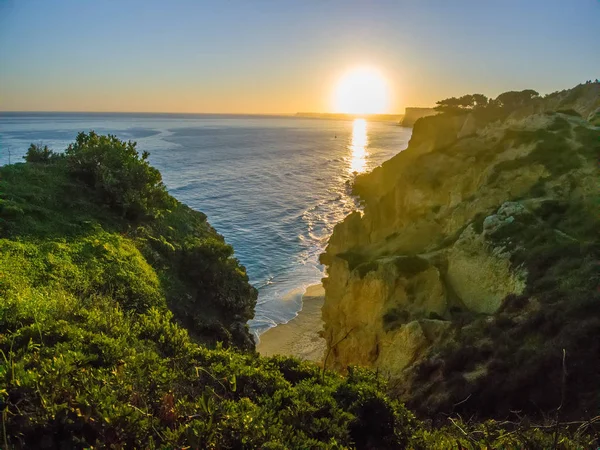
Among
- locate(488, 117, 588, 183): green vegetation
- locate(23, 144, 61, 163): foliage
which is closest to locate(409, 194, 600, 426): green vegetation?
locate(488, 117, 588, 183): green vegetation

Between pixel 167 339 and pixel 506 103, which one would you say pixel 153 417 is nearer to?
pixel 167 339

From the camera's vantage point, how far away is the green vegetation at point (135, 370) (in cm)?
625

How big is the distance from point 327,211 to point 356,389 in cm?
5343

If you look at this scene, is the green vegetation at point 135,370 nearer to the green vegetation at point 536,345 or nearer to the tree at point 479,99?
the green vegetation at point 536,345

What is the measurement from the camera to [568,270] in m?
16.2

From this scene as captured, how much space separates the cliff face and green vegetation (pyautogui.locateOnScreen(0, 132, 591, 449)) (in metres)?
5.07

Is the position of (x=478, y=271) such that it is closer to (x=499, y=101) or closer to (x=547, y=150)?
(x=547, y=150)

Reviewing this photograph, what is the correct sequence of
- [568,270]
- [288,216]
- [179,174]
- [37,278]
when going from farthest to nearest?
[179,174]
[288,216]
[568,270]
[37,278]

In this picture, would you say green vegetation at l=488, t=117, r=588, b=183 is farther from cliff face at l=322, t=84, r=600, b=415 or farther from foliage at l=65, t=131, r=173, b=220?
foliage at l=65, t=131, r=173, b=220

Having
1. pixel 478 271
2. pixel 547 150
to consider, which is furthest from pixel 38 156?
pixel 547 150

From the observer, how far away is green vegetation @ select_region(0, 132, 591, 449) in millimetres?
6254

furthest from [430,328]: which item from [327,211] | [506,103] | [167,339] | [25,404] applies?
[506,103]

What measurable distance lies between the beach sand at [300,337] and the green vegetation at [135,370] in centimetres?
914

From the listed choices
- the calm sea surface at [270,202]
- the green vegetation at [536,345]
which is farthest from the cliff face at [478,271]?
the calm sea surface at [270,202]
